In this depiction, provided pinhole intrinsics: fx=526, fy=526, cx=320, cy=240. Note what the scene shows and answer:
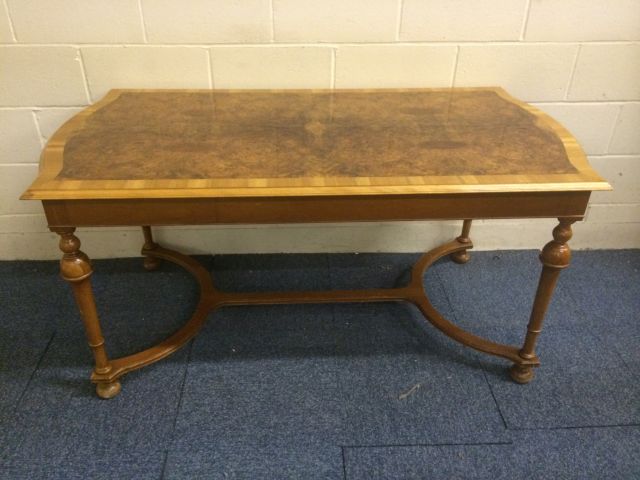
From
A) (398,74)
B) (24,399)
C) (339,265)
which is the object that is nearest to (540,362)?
(339,265)

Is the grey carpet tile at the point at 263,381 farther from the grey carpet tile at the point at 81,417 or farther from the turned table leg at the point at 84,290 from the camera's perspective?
the turned table leg at the point at 84,290

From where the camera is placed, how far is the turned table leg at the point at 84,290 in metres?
1.25

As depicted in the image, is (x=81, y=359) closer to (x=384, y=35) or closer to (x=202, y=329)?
(x=202, y=329)

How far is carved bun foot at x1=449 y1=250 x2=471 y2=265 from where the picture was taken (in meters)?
2.06

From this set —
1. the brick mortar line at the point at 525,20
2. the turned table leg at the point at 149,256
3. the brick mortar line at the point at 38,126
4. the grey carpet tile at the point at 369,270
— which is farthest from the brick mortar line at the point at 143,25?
the brick mortar line at the point at 525,20

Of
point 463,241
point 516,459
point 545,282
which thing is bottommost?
point 516,459

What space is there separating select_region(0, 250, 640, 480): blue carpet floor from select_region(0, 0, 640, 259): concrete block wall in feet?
1.90

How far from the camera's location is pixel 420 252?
2.13 metres

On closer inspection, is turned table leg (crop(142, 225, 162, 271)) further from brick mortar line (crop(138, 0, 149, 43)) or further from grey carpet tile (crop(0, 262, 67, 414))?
brick mortar line (crop(138, 0, 149, 43))

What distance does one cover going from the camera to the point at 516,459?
1341mm

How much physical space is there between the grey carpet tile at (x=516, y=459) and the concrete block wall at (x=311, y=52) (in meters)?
1.09

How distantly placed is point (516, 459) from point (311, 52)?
52.4 inches

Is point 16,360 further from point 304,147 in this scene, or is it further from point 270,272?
point 304,147

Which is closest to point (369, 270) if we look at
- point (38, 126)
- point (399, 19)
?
point (399, 19)
